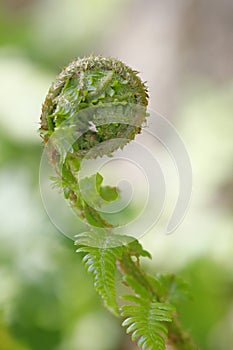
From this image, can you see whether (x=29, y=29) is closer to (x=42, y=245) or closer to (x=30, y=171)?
(x=30, y=171)

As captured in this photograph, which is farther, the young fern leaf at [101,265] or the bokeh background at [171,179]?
the bokeh background at [171,179]

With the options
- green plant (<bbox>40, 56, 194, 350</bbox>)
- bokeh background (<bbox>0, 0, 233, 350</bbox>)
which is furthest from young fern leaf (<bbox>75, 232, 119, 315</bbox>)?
bokeh background (<bbox>0, 0, 233, 350</bbox>)

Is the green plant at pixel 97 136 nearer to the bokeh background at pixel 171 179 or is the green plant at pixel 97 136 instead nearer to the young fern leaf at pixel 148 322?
the young fern leaf at pixel 148 322

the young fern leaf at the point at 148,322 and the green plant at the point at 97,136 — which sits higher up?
the green plant at the point at 97,136

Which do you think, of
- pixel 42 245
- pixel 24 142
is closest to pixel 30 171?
pixel 24 142

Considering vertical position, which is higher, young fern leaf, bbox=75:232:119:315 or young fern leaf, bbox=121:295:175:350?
young fern leaf, bbox=75:232:119:315

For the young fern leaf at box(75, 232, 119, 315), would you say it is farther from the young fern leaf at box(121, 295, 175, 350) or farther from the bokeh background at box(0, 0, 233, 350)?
the bokeh background at box(0, 0, 233, 350)

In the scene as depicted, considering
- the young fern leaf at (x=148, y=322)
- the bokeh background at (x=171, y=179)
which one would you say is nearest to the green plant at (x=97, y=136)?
the young fern leaf at (x=148, y=322)

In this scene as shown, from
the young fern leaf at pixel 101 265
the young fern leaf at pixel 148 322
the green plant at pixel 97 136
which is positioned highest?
the green plant at pixel 97 136
